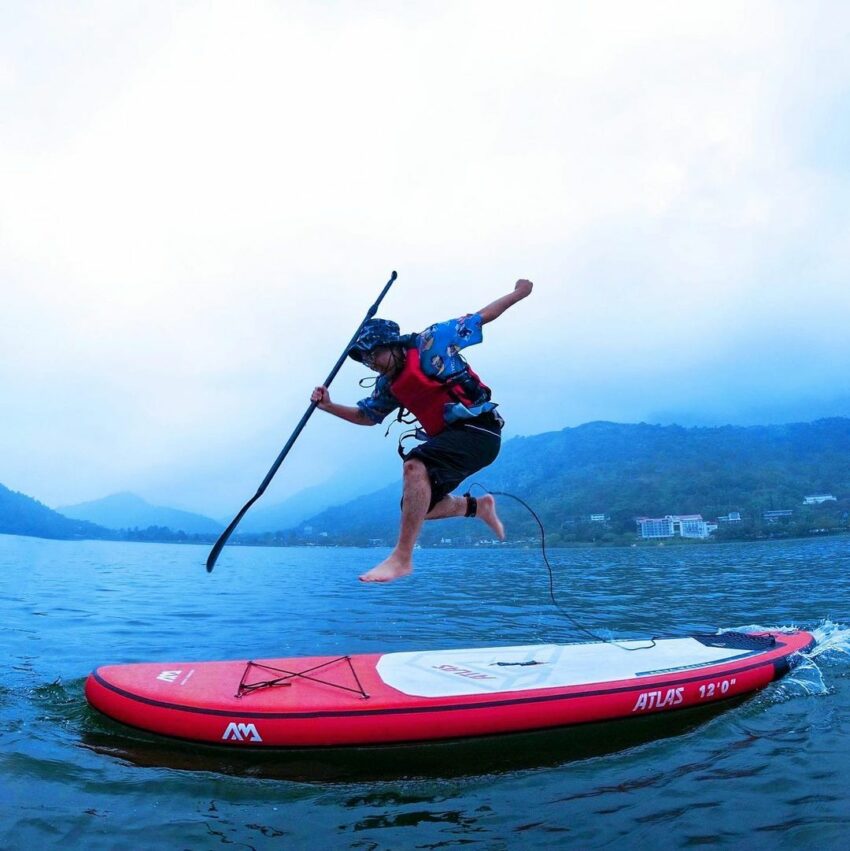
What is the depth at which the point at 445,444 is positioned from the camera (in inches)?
234

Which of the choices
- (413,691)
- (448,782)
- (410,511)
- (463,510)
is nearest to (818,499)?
→ (413,691)

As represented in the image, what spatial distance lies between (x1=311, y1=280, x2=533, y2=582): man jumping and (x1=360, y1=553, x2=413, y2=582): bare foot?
0.01 metres

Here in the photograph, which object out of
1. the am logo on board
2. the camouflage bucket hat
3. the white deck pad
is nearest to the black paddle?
the camouflage bucket hat

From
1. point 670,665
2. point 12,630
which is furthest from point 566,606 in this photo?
point 12,630

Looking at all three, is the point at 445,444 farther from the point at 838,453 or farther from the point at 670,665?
the point at 838,453

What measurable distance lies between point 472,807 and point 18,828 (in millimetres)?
3644

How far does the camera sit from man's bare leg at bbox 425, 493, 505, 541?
640 centimetres

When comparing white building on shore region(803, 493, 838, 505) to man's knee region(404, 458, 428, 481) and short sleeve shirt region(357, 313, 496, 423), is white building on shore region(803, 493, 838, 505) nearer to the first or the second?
short sleeve shirt region(357, 313, 496, 423)

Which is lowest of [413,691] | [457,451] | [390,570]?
[413,691]

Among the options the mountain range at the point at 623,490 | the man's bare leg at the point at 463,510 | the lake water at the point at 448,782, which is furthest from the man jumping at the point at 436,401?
the mountain range at the point at 623,490

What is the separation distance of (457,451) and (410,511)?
653 mm

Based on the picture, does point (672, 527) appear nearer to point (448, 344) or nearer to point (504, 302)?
point (504, 302)

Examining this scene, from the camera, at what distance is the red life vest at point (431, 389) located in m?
5.99

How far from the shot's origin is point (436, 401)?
19.9ft
